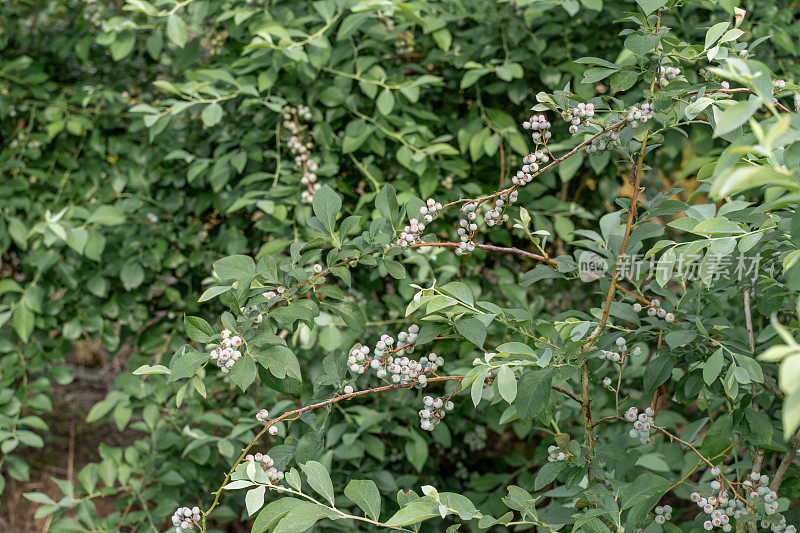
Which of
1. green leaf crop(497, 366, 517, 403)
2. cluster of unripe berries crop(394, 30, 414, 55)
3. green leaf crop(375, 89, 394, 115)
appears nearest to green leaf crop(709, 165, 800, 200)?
green leaf crop(497, 366, 517, 403)

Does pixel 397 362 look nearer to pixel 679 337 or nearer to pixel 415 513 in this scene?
pixel 415 513

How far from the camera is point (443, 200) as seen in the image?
1687 mm

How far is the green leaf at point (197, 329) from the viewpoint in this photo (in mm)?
892

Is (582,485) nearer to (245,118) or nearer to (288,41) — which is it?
(288,41)

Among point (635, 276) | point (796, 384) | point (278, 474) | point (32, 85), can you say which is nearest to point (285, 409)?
point (278, 474)

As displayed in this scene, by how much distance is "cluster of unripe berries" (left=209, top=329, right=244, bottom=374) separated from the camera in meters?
0.83

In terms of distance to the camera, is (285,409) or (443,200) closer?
(285,409)

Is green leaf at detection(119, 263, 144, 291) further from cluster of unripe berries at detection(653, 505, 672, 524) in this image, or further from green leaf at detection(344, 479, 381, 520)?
cluster of unripe berries at detection(653, 505, 672, 524)

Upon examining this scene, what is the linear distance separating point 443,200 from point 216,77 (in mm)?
612

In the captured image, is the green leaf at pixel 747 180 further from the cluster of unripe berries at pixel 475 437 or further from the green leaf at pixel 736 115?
the cluster of unripe berries at pixel 475 437

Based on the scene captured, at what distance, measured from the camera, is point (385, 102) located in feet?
5.13

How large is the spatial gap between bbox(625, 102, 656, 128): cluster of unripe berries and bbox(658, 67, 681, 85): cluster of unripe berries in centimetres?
4

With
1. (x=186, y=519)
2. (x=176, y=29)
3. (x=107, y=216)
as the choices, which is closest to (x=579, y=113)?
(x=186, y=519)

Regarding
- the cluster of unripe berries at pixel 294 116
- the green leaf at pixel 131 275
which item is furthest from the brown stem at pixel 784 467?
the green leaf at pixel 131 275
